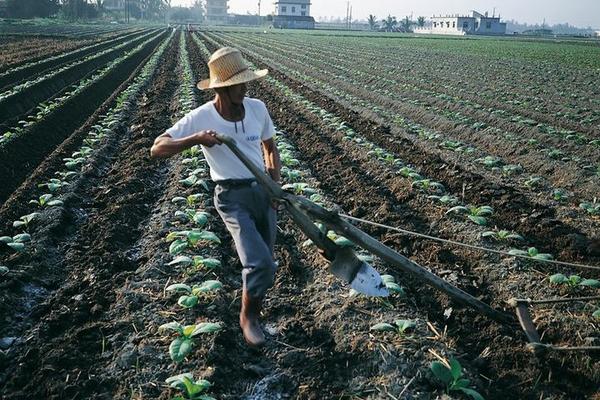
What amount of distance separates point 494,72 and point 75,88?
19.2 metres

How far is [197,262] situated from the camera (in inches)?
203

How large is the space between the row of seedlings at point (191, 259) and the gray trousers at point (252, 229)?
538mm

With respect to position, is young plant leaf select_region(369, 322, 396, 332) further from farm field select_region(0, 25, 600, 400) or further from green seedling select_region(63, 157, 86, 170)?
green seedling select_region(63, 157, 86, 170)

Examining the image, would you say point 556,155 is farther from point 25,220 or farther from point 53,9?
point 53,9

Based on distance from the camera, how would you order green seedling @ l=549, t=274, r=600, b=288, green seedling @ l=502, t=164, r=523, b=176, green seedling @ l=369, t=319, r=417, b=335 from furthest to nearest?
green seedling @ l=502, t=164, r=523, b=176 → green seedling @ l=549, t=274, r=600, b=288 → green seedling @ l=369, t=319, r=417, b=335

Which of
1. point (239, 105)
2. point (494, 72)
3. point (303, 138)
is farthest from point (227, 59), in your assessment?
point (494, 72)

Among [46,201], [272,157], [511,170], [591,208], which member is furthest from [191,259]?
[511,170]

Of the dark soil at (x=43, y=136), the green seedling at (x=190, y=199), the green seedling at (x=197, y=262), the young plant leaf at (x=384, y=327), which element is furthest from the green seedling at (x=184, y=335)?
the dark soil at (x=43, y=136)

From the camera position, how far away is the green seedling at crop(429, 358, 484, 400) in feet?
11.9

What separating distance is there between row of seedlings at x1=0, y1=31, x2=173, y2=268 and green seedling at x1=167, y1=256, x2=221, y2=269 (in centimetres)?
179

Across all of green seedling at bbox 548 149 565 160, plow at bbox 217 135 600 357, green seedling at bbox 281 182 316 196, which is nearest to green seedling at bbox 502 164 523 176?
green seedling at bbox 548 149 565 160

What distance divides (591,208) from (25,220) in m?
7.22

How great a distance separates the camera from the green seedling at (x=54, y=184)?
7574 mm

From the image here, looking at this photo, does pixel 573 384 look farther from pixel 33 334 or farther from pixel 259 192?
pixel 33 334
